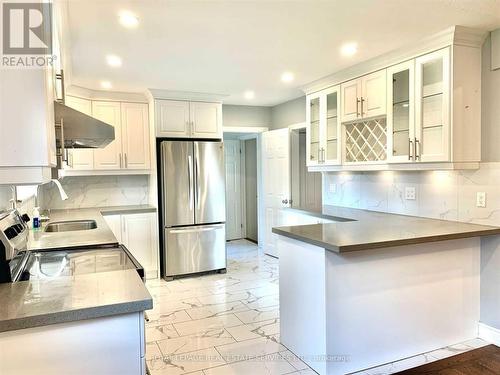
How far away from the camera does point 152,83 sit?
4156mm

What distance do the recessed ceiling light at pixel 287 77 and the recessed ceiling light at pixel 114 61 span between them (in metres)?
1.65

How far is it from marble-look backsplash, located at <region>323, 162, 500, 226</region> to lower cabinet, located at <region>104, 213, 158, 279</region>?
2.32 m

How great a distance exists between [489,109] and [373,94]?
97 centimetres

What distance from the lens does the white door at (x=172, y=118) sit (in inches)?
179

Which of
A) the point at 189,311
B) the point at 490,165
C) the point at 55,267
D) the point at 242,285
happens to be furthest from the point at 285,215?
the point at 55,267

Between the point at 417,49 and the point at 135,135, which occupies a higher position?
the point at 417,49

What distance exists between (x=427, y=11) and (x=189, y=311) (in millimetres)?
3135

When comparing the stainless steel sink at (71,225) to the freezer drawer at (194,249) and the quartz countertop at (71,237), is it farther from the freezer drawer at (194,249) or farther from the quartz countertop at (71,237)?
the freezer drawer at (194,249)

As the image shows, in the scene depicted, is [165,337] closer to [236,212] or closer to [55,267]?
[55,267]

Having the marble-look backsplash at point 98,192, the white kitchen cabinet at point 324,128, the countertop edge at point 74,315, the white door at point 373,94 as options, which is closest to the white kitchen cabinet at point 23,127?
the countertop edge at point 74,315

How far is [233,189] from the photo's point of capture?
7.17 metres

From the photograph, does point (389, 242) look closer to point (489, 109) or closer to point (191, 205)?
point (489, 109)

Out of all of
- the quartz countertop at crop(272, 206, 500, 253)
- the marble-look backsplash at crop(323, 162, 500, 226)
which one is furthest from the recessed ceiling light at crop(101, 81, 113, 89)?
the marble-look backsplash at crop(323, 162, 500, 226)

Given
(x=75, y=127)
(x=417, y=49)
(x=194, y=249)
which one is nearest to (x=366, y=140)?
(x=417, y=49)
